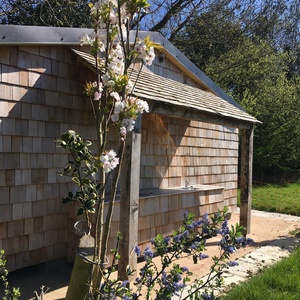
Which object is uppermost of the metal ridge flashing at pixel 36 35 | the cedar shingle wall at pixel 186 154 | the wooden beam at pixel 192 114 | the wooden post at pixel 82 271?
the metal ridge flashing at pixel 36 35

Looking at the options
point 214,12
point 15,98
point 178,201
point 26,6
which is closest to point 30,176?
point 15,98

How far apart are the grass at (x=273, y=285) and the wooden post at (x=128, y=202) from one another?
114cm

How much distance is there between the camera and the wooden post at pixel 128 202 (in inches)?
164

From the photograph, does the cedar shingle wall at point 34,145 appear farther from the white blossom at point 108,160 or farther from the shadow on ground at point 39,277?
the white blossom at point 108,160

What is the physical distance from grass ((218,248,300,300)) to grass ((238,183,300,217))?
17.4 ft

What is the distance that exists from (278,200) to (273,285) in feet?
25.9

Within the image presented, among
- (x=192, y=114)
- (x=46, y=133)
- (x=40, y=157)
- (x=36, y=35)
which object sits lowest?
(x=40, y=157)

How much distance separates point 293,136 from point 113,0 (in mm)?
16933

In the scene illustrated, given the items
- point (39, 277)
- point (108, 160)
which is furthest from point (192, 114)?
point (108, 160)

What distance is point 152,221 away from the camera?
17.9 ft

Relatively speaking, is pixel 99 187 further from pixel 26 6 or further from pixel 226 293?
pixel 26 6

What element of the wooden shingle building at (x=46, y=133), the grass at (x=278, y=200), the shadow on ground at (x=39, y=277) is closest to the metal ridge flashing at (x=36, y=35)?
the wooden shingle building at (x=46, y=133)

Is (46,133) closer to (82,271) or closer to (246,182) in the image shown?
(82,271)

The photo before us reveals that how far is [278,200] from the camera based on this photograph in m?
11.7
